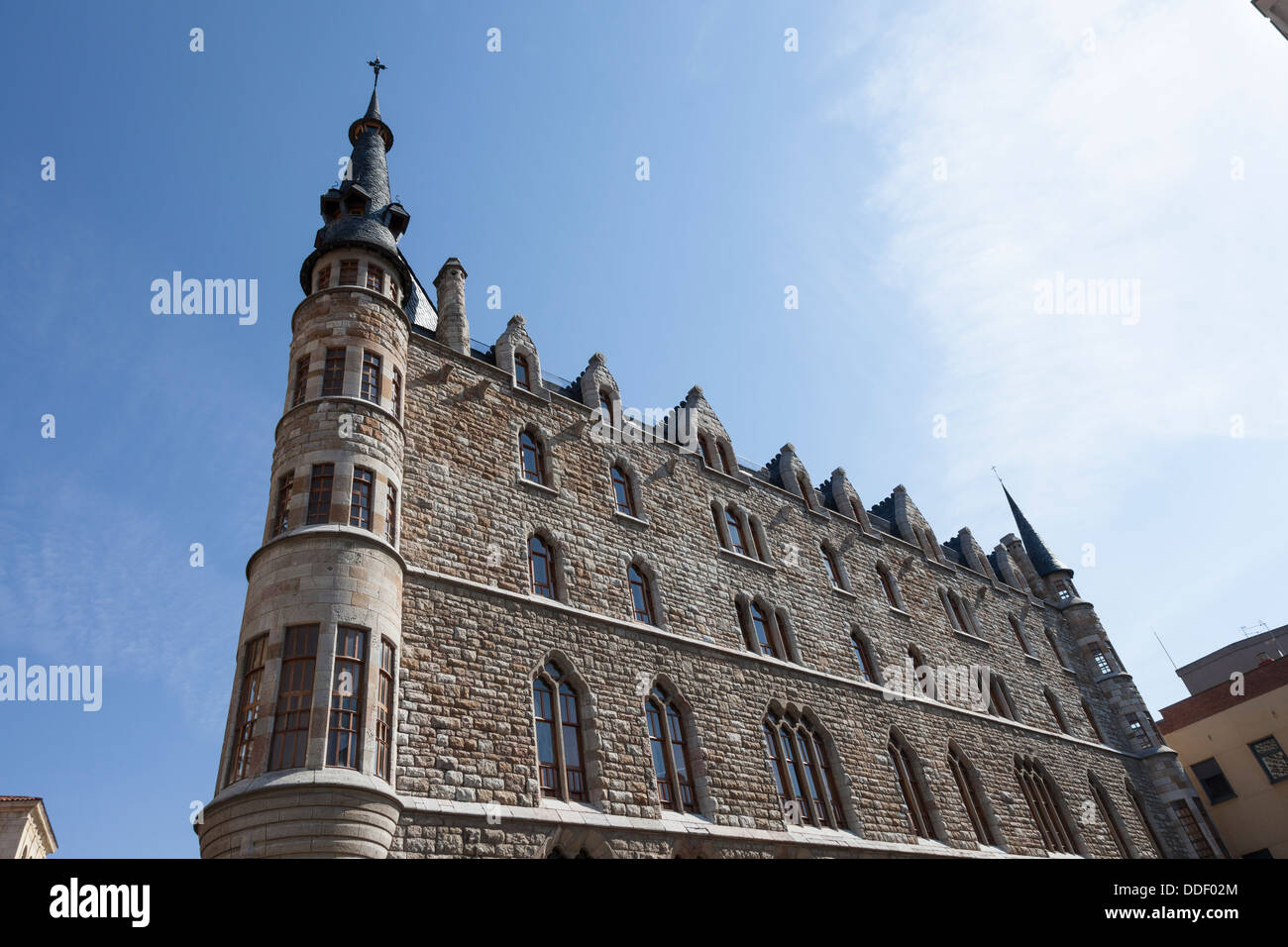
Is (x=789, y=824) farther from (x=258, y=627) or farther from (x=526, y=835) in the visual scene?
A: (x=258, y=627)

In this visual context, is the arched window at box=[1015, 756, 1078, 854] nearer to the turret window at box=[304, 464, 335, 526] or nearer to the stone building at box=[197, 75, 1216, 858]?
the stone building at box=[197, 75, 1216, 858]

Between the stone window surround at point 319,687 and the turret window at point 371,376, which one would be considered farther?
the turret window at point 371,376

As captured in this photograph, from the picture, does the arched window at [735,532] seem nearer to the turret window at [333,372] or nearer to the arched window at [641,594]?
the arched window at [641,594]

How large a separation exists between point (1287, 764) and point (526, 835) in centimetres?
2720

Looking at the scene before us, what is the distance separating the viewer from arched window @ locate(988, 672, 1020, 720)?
75.5 feet

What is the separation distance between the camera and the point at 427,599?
12.6 metres

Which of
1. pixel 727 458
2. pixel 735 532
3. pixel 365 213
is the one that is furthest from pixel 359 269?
pixel 727 458

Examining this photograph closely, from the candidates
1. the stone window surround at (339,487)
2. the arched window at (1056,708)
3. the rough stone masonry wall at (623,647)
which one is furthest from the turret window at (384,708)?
the arched window at (1056,708)

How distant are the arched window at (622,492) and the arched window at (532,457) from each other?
177cm

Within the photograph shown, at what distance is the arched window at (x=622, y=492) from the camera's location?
17669 mm

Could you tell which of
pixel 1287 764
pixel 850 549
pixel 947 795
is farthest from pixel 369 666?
pixel 1287 764

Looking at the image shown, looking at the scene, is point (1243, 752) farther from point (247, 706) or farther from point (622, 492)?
point (247, 706)

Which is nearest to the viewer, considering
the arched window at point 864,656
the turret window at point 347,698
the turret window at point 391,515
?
the turret window at point 347,698

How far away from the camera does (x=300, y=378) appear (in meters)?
14.1
